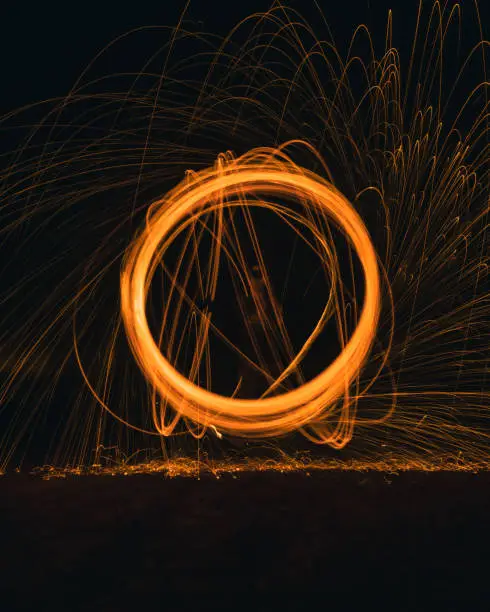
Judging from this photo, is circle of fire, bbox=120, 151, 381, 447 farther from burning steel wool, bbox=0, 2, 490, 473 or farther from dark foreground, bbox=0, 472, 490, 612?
dark foreground, bbox=0, 472, 490, 612

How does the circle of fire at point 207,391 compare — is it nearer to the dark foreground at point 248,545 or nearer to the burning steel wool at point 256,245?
the burning steel wool at point 256,245

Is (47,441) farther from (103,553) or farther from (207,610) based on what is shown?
(207,610)

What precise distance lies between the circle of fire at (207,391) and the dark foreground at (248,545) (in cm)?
60

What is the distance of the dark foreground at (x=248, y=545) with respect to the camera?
10.5ft

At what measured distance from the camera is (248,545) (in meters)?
3.72

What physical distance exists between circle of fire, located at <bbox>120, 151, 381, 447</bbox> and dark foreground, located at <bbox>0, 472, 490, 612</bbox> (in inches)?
23.8

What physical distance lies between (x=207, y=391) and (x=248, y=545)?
1.85m

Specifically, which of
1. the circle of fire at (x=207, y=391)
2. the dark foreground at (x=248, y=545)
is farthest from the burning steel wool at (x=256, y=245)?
the dark foreground at (x=248, y=545)

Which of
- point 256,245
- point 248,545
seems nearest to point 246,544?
point 248,545

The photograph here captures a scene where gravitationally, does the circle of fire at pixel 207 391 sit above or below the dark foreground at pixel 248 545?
above

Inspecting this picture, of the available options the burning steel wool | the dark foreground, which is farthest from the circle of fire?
the dark foreground

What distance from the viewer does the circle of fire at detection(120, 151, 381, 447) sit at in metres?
5.34

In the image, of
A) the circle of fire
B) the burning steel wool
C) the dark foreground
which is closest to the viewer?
the dark foreground

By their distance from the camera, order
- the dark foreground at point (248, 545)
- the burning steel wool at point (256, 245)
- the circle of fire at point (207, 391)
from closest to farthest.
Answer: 1. the dark foreground at point (248, 545)
2. the circle of fire at point (207, 391)
3. the burning steel wool at point (256, 245)
